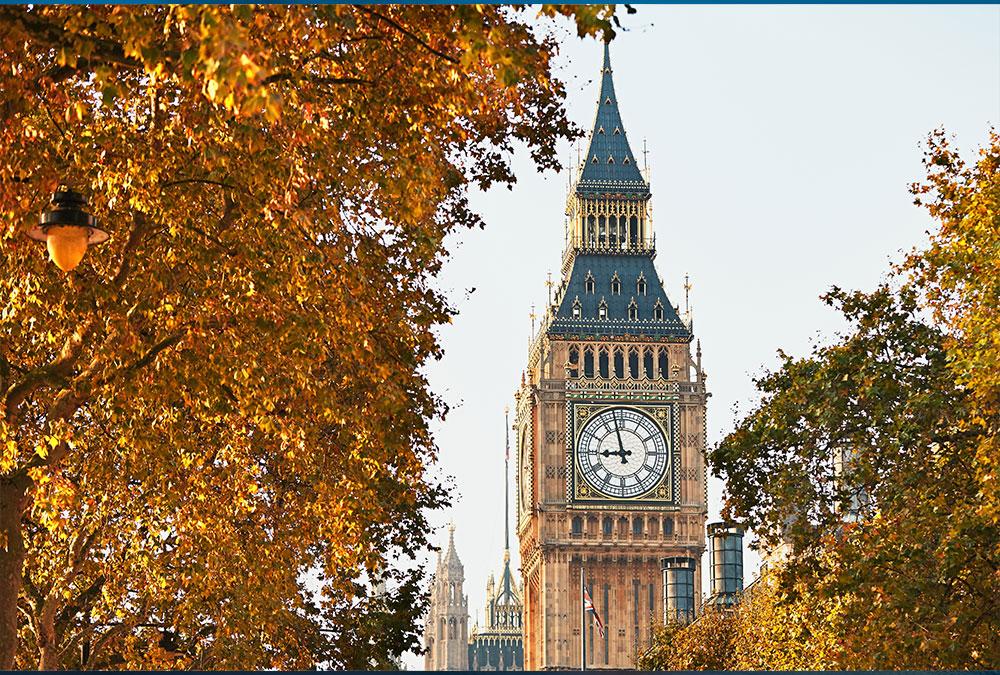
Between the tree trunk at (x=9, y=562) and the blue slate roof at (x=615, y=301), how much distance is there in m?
99.2

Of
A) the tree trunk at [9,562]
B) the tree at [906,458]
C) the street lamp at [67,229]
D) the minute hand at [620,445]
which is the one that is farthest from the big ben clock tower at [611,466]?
the street lamp at [67,229]

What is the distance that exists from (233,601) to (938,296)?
43.3ft

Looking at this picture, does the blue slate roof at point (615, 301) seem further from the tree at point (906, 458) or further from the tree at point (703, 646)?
the tree at point (906, 458)

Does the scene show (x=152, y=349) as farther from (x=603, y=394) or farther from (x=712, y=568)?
(x=603, y=394)

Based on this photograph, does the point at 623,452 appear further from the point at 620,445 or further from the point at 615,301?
the point at 615,301

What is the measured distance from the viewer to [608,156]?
12512cm

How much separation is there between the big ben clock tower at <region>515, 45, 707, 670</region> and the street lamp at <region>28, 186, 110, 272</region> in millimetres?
98516

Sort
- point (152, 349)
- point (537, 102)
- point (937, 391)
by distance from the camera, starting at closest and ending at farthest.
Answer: point (152, 349) < point (537, 102) < point (937, 391)

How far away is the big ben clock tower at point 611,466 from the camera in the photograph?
4409 inches

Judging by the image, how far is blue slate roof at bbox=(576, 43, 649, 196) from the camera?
4845 inches

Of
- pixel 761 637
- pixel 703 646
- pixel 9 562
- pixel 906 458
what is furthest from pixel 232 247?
pixel 703 646

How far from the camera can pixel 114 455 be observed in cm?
1733

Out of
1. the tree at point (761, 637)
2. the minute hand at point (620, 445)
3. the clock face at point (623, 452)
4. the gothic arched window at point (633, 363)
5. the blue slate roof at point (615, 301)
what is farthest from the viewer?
the blue slate roof at point (615, 301)

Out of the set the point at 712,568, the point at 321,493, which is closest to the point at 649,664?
the point at 712,568
